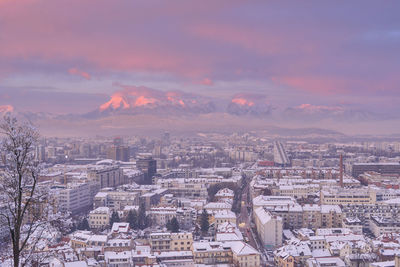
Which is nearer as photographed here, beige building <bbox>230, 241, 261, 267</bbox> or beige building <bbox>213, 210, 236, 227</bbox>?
beige building <bbox>230, 241, 261, 267</bbox>

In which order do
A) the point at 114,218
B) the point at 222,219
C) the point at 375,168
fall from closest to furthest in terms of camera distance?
the point at 222,219 < the point at 114,218 < the point at 375,168

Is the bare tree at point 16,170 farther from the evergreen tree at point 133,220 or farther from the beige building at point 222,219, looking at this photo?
the beige building at point 222,219

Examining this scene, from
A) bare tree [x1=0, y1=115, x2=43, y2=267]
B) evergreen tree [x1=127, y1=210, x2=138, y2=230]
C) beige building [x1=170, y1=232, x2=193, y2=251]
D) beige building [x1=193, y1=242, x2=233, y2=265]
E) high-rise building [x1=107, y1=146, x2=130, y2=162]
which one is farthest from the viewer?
high-rise building [x1=107, y1=146, x2=130, y2=162]

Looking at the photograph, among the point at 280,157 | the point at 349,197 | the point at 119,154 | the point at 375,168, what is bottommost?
the point at 349,197

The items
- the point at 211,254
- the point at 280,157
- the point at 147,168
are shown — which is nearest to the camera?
the point at 211,254

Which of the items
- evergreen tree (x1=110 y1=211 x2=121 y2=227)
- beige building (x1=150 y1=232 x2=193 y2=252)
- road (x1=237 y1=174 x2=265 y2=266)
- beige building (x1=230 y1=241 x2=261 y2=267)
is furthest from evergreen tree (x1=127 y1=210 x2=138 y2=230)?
beige building (x1=230 y1=241 x2=261 y2=267)

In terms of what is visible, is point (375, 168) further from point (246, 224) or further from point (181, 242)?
point (181, 242)

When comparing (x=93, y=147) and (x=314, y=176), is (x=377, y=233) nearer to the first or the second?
(x=314, y=176)

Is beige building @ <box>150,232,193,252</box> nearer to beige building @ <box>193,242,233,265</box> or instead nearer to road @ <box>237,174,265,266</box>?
beige building @ <box>193,242,233,265</box>

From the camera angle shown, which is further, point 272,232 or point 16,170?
point 272,232

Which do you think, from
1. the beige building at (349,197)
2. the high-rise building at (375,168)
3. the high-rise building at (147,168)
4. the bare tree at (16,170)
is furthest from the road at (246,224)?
the high-rise building at (375,168)

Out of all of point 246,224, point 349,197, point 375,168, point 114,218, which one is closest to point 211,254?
point 114,218
